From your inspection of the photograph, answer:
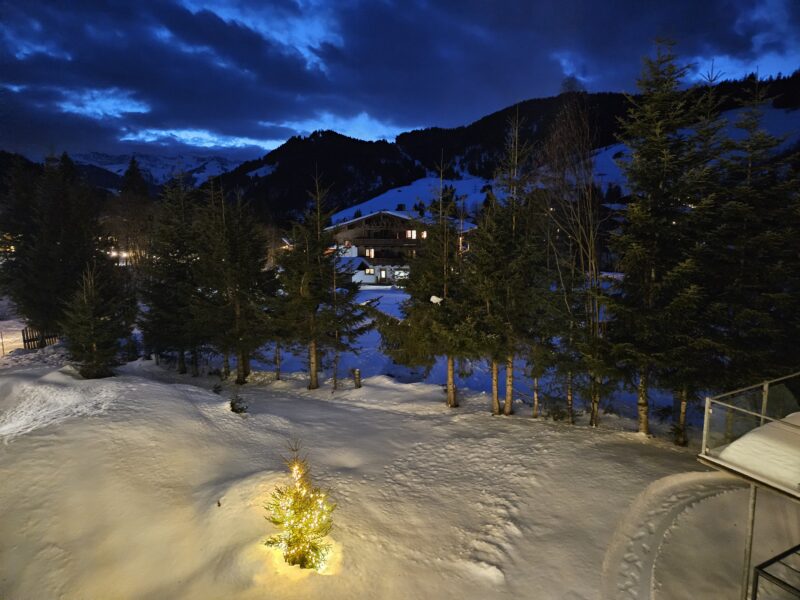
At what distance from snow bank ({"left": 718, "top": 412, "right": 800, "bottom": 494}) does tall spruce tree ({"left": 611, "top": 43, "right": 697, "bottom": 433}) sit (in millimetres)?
5068

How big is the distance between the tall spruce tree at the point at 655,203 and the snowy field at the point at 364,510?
3700 millimetres

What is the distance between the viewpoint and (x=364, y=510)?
32.9ft

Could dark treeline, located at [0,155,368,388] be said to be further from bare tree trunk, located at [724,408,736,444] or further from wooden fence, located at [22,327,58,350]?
bare tree trunk, located at [724,408,736,444]

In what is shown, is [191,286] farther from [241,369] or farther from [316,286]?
[316,286]

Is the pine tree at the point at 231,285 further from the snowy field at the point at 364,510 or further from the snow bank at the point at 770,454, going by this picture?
the snow bank at the point at 770,454

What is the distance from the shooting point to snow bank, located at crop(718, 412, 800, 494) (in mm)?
5230

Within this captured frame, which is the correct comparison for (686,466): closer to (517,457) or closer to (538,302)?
(517,457)

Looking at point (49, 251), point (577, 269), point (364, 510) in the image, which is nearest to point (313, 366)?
point (364, 510)

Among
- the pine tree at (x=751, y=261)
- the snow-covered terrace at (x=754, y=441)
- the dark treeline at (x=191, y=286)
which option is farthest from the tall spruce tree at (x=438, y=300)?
the snow-covered terrace at (x=754, y=441)

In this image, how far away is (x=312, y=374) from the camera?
2227 centimetres

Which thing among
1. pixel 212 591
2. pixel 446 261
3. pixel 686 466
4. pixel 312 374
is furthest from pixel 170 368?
pixel 686 466

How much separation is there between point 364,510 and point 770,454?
8121 millimetres

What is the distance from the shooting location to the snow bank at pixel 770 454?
17.2 feet

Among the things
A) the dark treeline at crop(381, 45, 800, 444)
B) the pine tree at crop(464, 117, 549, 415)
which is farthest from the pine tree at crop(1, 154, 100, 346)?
the dark treeline at crop(381, 45, 800, 444)
